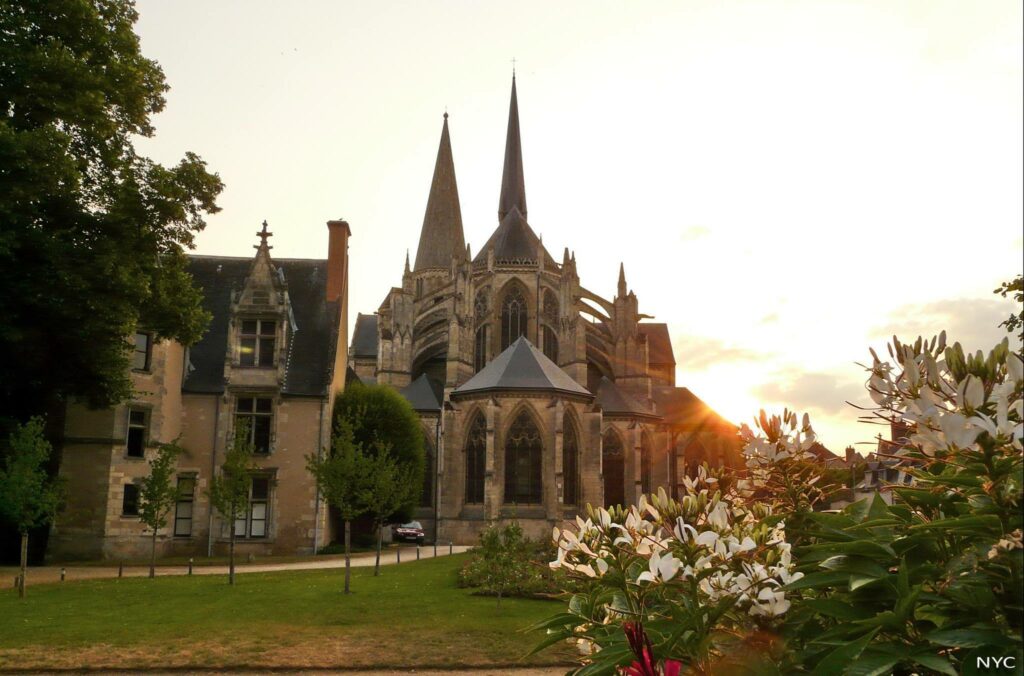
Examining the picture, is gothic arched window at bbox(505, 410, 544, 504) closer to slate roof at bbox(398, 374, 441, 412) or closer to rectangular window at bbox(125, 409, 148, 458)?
slate roof at bbox(398, 374, 441, 412)

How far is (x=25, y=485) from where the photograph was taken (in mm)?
18406

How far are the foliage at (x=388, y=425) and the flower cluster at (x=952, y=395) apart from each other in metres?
30.6

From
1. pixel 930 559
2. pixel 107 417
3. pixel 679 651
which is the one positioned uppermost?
pixel 107 417

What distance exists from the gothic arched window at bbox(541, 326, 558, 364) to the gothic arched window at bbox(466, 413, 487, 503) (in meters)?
13.2

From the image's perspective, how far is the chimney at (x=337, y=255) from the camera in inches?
1372

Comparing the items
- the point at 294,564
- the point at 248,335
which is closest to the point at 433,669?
the point at 294,564

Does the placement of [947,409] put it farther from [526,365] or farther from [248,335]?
[526,365]

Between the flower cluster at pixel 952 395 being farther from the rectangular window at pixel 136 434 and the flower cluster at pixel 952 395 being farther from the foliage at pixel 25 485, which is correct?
the rectangular window at pixel 136 434

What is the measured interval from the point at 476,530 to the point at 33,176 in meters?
24.8

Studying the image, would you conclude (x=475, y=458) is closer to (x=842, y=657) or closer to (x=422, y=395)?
(x=422, y=395)

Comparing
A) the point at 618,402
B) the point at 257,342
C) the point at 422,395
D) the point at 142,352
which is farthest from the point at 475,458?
the point at 142,352

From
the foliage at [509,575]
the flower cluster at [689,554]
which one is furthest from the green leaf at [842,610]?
the foliage at [509,575]

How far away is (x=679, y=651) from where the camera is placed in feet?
11.0

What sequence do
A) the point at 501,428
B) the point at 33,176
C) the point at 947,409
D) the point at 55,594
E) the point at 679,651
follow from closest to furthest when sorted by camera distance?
the point at 947,409 → the point at 679,651 → the point at 55,594 → the point at 33,176 → the point at 501,428
